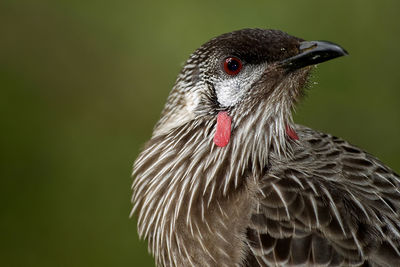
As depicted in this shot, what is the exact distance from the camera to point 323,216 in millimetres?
2668

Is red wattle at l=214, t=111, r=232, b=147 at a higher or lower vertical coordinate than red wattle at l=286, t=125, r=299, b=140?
higher

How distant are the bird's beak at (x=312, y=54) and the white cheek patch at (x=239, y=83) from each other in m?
0.12

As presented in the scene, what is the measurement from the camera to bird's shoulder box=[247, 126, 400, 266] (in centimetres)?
260

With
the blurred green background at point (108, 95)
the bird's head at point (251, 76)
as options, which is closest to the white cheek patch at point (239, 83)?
→ the bird's head at point (251, 76)

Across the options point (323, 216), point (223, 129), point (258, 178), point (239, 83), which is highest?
point (239, 83)

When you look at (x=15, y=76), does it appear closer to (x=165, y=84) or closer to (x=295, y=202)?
(x=165, y=84)

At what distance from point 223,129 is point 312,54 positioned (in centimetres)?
52

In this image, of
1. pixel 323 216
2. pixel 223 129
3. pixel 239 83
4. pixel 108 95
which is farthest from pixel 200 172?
pixel 108 95

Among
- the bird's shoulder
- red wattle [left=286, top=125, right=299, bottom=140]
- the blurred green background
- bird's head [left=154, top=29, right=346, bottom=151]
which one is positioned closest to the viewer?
the bird's shoulder

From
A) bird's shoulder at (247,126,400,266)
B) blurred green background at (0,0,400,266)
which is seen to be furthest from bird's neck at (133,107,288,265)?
blurred green background at (0,0,400,266)

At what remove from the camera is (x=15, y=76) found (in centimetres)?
607

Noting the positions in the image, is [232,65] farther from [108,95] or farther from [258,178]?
[108,95]

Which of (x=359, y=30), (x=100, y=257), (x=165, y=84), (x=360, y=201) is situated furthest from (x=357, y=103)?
(x=360, y=201)

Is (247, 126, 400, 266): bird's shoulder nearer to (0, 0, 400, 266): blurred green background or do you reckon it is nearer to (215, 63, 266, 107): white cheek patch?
(215, 63, 266, 107): white cheek patch
